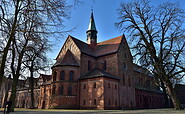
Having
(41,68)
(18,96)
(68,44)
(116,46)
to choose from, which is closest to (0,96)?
(18,96)

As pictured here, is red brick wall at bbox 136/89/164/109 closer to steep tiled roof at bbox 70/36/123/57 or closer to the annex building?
the annex building

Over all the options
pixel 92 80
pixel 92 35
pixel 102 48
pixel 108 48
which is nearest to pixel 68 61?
pixel 92 80

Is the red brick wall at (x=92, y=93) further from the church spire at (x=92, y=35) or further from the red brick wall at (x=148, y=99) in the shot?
the red brick wall at (x=148, y=99)

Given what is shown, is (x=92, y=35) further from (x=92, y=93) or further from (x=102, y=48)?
(x=92, y=93)

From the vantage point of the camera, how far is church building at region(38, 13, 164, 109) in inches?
1128

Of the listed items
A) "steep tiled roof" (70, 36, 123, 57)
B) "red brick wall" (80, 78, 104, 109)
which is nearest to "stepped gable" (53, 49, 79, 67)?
"steep tiled roof" (70, 36, 123, 57)

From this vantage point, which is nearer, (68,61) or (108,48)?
(68,61)

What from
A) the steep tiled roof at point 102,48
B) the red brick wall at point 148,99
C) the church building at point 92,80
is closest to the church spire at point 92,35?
the steep tiled roof at point 102,48

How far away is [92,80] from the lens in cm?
2978

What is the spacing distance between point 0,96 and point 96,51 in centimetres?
5259

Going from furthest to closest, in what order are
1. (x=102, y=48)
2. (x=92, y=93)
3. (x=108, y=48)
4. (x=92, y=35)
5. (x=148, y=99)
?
(x=148, y=99) < (x=92, y=35) < (x=102, y=48) < (x=108, y=48) < (x=92, y=93)

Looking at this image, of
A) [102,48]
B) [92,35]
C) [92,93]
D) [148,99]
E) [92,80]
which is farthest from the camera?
[148,99]

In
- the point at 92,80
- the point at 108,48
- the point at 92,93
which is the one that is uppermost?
the point at 108,48

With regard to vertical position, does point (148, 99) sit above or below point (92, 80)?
below
